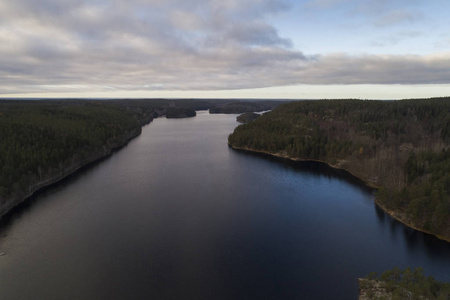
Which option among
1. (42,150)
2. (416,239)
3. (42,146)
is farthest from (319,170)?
(42,146)

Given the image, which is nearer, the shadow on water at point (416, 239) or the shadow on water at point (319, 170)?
the shadow on water at point (416, 239)

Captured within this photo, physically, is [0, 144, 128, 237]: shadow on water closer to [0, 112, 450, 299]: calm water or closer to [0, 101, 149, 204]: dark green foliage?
[0, 112, 450, 299]: calm water

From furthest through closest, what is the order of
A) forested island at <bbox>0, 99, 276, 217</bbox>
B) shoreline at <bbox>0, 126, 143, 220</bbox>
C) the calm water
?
forested island at <bbox>0, 99, 276, 217</bbox> → shoreline at <bbox>0, 126, 143, 220</bbox> → the calm water

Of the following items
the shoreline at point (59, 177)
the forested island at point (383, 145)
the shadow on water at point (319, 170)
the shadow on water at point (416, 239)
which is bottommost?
the shadow on water at point (416, 239)

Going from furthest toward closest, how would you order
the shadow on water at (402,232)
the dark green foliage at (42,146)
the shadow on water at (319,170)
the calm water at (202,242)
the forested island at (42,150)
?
the shadow on water at (319,170) → the dark green foliage at (42,146) → the forested island at (42,150) → the shadow on water at (402,232) → the calm water at (202,242)

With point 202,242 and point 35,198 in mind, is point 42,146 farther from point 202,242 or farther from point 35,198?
point 202,242

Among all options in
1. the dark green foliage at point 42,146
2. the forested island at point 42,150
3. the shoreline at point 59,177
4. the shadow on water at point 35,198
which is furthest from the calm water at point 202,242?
the dark green foliage at point 42,146

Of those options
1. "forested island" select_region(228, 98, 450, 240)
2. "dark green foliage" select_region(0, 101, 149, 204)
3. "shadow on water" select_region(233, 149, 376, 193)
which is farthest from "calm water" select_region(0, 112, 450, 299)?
"dark green foliage" select_region(0, 101, 149, 204)

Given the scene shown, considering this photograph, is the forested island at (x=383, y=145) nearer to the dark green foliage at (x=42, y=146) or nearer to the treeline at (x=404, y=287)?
the treeline at (x=404, y=287)

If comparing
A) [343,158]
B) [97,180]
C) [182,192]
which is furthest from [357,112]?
[97,180]
